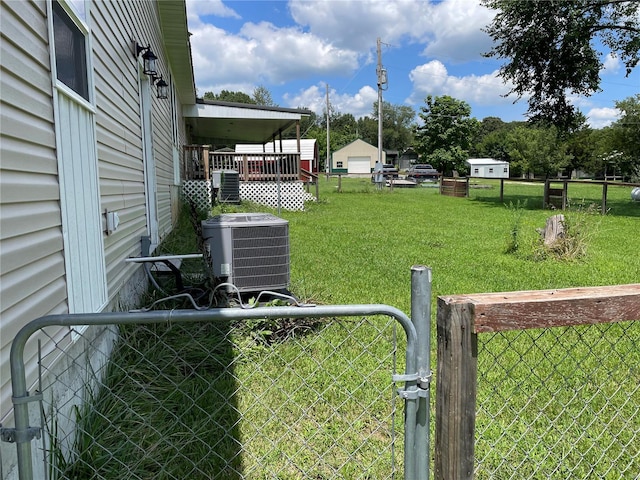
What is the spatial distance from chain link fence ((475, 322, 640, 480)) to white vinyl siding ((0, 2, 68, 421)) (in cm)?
181

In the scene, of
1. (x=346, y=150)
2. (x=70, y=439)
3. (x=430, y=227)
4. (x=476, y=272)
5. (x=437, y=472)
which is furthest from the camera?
(x=346, y=150)

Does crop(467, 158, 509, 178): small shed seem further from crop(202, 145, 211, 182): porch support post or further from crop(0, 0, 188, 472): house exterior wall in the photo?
crop(0, 0, 188, 472): house exterior wall

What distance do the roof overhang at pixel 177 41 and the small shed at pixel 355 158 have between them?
170ft

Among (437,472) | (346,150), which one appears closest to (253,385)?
(437,472)

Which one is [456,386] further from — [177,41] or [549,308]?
[177,41]

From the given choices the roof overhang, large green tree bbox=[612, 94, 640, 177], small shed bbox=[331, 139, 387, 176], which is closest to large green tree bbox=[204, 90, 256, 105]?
small shed bbox=[331, 139, 387, 176]

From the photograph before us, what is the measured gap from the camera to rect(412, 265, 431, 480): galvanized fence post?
142 centimetres

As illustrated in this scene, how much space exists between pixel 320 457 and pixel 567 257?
5887mm

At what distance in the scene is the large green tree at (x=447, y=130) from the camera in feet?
145

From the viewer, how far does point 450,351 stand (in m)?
1.43

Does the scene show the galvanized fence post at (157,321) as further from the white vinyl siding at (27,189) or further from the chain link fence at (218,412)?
the white vinyl siding at (27,189)

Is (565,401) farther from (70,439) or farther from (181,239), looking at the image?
(181,239)

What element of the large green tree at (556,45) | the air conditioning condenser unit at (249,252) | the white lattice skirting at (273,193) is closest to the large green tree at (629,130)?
the large green tree at (556,45)

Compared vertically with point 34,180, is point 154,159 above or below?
above
